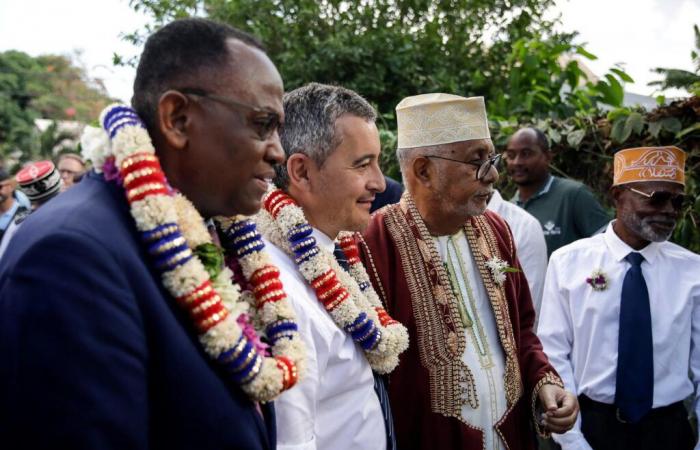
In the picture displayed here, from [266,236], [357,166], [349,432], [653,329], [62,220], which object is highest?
[62,220]

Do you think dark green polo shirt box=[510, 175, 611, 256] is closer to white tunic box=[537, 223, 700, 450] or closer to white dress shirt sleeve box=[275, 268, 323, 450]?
white tunic box=[537, 223, 700, 450]

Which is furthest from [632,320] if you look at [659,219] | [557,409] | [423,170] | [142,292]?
[142,292]

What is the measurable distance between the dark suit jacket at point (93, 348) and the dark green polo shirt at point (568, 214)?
14.2ft

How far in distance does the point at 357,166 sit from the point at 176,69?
0.94 meters

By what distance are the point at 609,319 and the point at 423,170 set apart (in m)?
1.46

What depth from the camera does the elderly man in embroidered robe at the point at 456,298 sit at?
9.18ft

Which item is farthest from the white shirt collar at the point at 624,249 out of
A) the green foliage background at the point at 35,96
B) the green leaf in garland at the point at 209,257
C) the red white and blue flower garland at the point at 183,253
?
the green foliage background at the point at 35,96

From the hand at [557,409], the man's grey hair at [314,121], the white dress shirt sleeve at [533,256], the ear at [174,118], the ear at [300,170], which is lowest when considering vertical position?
the white dress shirt sleeve at [533,256]

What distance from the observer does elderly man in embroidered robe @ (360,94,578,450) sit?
9.18 ft

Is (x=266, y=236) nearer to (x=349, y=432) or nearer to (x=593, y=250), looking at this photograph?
(x=349, y=432)

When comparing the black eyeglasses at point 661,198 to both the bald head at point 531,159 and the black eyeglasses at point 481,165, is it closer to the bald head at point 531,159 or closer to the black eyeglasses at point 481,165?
the black eyeglasses at point 481,165

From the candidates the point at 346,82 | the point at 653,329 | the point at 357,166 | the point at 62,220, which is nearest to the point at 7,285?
the point at 62,220

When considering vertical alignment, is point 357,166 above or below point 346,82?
above

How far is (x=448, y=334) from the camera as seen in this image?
2863mm
